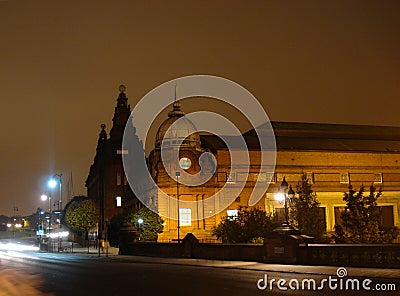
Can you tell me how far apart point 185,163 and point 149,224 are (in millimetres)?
9619

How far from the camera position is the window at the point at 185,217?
2596 inches

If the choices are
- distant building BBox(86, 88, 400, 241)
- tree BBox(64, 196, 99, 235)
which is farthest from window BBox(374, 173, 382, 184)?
tree BBox(64, 196, 99, 235)

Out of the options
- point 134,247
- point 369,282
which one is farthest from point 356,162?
point 369,282

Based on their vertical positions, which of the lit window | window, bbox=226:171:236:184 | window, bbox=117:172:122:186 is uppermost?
window, bbox=117:172:122:186

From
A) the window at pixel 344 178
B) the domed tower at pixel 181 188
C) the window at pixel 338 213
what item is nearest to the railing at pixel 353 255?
the domed tower at pixel 181 188

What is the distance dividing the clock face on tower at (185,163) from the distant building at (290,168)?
0.38 feet

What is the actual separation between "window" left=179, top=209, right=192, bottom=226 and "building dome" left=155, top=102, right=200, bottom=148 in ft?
29.4

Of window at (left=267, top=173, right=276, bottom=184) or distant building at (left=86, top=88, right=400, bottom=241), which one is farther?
window at (left=267, top=173, right=276, bottom=184)

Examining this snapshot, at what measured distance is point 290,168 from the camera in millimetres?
74438

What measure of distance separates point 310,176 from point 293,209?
27.6 meters

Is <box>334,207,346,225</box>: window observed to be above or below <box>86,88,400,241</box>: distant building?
below

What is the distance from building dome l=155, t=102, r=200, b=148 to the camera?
237ft

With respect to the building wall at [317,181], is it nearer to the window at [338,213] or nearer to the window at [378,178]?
the window at [378,178]

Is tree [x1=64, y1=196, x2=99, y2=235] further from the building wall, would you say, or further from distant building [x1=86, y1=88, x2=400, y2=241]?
the building wall
